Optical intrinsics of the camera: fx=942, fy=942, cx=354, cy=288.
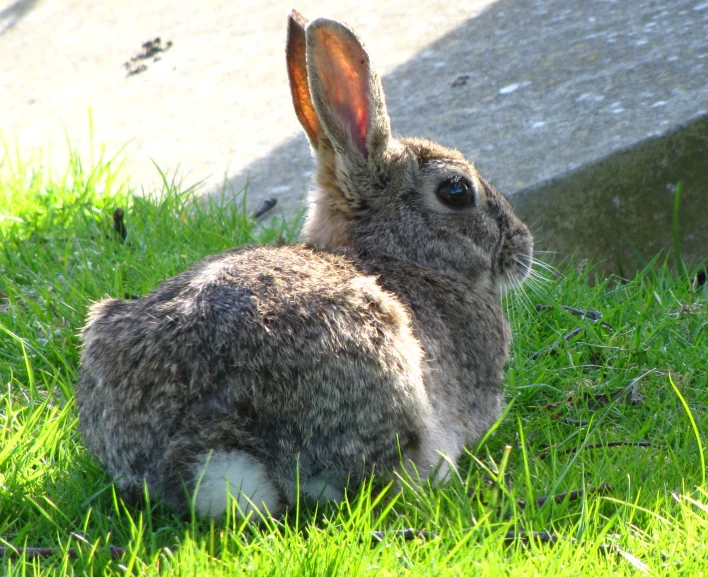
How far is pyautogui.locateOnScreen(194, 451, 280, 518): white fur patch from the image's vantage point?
2.62 m

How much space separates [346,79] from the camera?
3.47m

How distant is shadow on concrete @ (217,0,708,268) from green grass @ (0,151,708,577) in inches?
18.6

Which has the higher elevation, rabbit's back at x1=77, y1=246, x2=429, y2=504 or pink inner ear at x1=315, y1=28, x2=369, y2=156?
pink inner ear at x1=315, y1=28, x2=369, y2=156

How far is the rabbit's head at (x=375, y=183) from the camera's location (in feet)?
11.4

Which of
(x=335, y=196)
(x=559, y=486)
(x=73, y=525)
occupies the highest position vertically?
(x=335, y=196)

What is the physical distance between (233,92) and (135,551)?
4.92 meters

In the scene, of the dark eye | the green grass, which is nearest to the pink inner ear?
the dark eye

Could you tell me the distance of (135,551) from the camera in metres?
2.41

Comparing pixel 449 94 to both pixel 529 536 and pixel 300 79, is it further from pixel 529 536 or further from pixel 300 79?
pixel 529 536

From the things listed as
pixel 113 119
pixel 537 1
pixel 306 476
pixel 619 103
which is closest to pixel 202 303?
pixel 306 476

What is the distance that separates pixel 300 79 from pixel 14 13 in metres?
6.04

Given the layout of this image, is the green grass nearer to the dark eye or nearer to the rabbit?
the rabbit

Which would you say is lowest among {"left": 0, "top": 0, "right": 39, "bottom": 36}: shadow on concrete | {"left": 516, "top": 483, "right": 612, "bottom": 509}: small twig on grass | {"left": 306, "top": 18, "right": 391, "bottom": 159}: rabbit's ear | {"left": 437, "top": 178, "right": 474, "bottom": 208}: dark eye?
{"left": 516, "top": 483, "right": 612, "bottom": 509}: small twig on grass

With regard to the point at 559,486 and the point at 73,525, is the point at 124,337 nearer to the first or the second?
the point at 73,525
